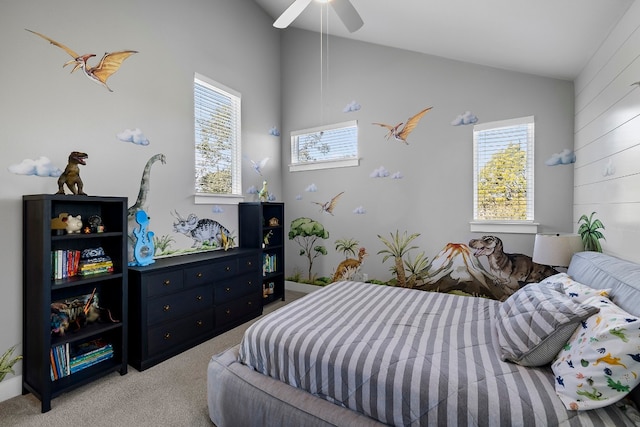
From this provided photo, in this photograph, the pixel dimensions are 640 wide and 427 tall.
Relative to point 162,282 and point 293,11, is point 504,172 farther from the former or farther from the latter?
point 162,282

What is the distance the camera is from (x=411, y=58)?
134 inches

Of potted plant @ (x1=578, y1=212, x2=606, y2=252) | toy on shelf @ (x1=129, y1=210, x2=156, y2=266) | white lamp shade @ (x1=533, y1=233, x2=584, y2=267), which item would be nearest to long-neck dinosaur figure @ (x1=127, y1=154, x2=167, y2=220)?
toy on shelf @ (x1=129, y1=210, x2=156, y2=266)

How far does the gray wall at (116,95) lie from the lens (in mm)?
1954

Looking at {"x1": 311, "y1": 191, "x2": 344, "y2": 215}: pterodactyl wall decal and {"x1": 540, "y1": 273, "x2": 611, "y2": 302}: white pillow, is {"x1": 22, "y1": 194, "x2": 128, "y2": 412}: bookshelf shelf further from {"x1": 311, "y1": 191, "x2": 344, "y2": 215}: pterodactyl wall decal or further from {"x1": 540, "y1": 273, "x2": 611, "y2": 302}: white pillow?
{"x1": 540, "y1": 273, "x2": 611, "y2": 302}: white pillow

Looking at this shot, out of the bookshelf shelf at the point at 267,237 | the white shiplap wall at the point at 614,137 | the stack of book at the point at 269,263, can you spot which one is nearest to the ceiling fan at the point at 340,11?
the white shiplap wall at the point at 614,137

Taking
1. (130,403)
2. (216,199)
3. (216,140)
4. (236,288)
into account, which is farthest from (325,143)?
(130,403)

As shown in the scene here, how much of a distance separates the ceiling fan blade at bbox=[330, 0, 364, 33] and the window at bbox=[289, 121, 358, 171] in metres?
1.64

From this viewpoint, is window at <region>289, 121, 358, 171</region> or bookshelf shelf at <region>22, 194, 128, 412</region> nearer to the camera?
→ bookshelf shelf at <region>22, 194, 128, 412</region>

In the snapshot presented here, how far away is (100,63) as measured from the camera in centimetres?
237

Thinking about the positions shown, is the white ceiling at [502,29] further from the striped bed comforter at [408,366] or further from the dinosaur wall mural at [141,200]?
the dinosaur wall mural at [141,200]

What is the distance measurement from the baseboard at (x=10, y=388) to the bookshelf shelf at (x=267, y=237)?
2121 millimetres

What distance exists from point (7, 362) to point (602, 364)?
10.7ft

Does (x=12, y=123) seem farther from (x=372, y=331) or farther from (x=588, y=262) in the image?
(x=588, y=262)

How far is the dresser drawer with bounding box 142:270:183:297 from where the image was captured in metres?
2.31
